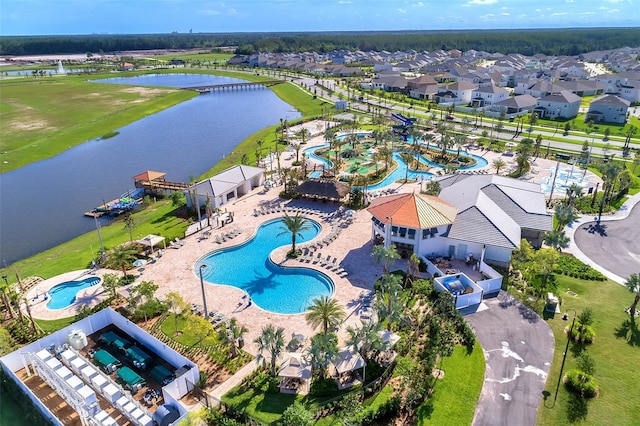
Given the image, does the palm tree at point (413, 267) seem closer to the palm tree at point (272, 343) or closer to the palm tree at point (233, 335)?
the palm tree at point (272, 343)

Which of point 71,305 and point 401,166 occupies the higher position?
point 401,166

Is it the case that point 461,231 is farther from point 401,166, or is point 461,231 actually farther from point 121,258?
point 121,258

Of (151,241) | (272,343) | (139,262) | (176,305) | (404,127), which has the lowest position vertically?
(139,262)

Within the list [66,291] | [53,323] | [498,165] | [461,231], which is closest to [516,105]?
[498,165]

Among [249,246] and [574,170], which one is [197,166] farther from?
[574,170]

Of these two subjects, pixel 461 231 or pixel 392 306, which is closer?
pixel 392 306
